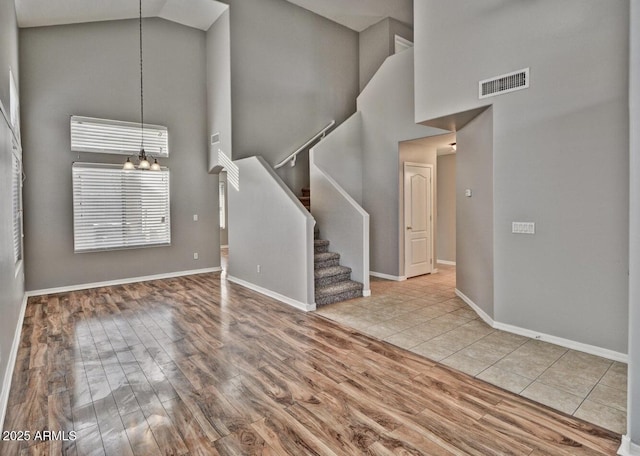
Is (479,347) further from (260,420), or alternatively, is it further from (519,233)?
(260,420)

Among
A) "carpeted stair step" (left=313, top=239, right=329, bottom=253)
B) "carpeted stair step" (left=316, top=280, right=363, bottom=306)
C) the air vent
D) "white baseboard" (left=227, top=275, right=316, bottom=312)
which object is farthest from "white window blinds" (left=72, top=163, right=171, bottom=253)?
the air vent

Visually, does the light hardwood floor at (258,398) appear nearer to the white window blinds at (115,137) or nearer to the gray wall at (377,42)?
the white window blinds at (115,137)

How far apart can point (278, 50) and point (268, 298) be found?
4.80 metres

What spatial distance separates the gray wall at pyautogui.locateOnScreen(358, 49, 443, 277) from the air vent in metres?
1.93

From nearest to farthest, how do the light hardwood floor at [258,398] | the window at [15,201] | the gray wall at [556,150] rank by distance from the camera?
the light hardwood floor at [258,398]
the gray wall at [556,150]
the window at [15,201]

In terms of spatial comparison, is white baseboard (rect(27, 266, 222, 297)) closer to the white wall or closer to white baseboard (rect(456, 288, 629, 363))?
the white wall

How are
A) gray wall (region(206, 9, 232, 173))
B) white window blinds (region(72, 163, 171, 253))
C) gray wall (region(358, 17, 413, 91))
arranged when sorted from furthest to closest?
gray wall (region(358, 17, 413, 91)) < gray wall (region(206, 9, 232, 173)) < white window blinds (region(72, 163, 171, 253))

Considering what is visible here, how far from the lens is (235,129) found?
653cm

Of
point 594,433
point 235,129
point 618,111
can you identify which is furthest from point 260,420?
point 235,129

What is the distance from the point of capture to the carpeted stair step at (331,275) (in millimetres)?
5508

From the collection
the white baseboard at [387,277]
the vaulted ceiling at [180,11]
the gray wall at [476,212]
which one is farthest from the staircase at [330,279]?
the vaulted ceiling at [180,11]

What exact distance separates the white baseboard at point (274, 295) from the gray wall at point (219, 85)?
2309mm

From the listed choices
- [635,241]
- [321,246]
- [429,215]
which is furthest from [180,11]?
[635,241]

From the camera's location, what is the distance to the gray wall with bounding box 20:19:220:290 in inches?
231
